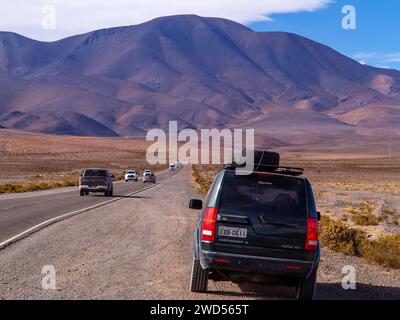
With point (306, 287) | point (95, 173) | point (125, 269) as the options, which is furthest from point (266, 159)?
point (95, 173)

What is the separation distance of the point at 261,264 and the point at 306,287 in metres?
0.84

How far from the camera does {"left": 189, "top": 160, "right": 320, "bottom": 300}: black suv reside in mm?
9266

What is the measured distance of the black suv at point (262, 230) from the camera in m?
9.27

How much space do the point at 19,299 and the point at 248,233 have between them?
10.8 feet

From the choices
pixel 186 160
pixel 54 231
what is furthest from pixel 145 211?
pixel 186 160

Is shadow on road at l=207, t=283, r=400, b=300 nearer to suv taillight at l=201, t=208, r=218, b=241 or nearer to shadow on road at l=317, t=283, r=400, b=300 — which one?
shadow on road at l=317, t=283, r=400, b=300

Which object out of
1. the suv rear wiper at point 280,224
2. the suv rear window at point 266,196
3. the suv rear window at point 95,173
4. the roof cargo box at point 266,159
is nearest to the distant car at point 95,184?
the suv rear window at point 95,173

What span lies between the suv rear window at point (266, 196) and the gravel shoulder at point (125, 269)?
1479mm

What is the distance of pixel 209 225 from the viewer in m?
9.44

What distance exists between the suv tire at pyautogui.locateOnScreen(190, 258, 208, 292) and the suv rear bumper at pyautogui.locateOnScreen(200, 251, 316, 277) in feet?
1.95

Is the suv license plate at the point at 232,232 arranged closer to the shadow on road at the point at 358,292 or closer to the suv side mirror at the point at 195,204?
the shadow on road at the point at 358,292

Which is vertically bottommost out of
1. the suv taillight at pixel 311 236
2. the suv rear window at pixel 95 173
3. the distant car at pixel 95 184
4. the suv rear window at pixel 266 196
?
the distant car at pixel 95 184

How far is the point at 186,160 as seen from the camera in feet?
602
